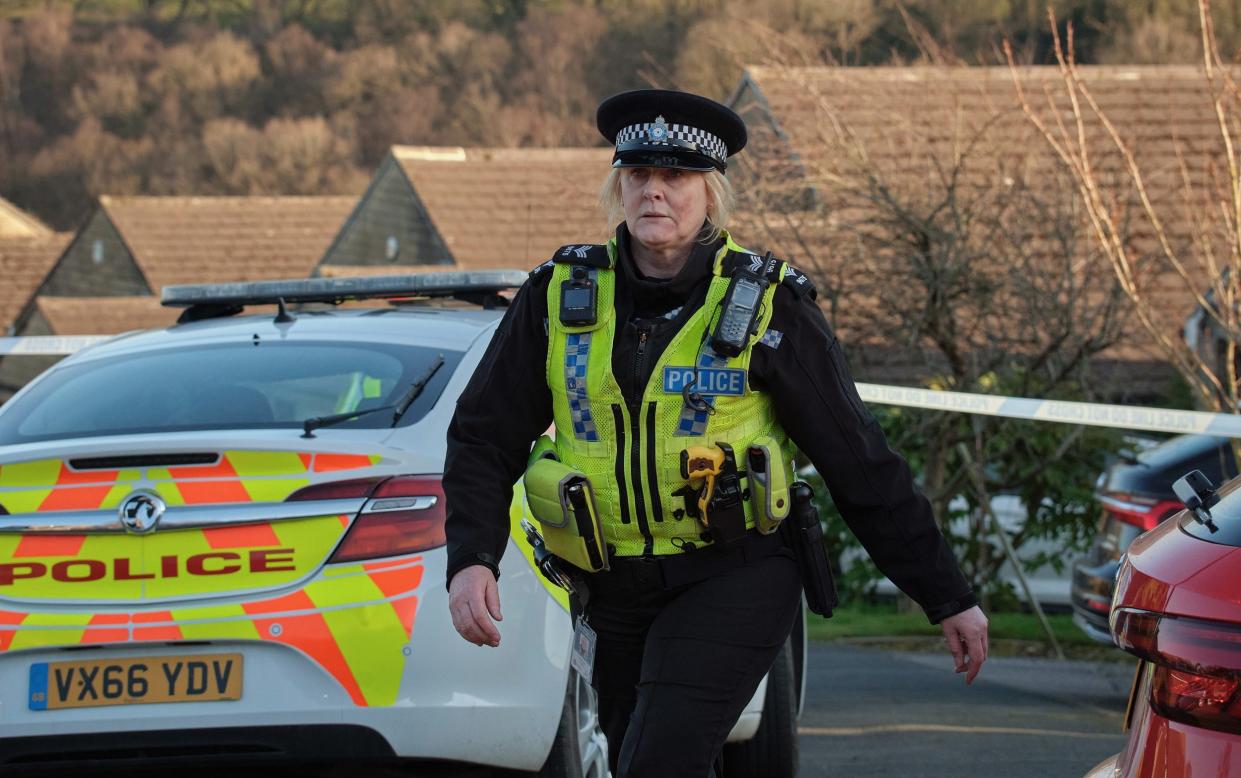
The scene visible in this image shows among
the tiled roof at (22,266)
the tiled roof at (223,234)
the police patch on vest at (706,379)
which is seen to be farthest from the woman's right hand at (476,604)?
the tiled roof at (22,266)

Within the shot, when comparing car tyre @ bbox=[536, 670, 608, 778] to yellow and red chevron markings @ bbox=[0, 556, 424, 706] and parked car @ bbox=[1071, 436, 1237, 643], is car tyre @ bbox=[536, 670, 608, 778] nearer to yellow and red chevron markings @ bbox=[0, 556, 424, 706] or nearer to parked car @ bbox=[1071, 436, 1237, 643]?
yellow and red chevron markings @ bbox=[0, 556, 424, 706]

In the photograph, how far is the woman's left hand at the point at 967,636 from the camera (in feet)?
11.4

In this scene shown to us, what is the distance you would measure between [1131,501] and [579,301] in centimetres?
475

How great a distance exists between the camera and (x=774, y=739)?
5.25m

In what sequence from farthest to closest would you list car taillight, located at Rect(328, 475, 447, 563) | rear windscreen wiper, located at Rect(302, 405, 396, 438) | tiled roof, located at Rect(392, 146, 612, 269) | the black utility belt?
tiled roof, located at Rect(392, 146, 612, 269), rear windscreen wiper, located at Rect(302, 405, 396, 438), car taillight, located at Rect(328, 475, 447, 563), the black utility belt

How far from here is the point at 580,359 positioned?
3498 millimetres

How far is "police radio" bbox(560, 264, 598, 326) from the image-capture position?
350cm

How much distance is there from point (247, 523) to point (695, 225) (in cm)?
146

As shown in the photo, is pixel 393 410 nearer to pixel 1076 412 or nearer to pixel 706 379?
pixel 706 379

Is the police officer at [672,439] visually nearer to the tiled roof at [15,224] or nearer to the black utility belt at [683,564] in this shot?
the black utility belt at [683,564]

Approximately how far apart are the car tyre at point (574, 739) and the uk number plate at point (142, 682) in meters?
0.83

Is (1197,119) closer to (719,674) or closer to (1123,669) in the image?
(1123,669)

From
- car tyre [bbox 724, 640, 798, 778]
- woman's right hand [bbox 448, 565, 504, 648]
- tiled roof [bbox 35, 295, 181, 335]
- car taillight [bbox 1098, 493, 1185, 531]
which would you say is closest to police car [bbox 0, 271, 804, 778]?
car tyre [bbox 724, 640, 798, 778]

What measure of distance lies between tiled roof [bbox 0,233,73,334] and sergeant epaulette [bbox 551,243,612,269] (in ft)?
126
